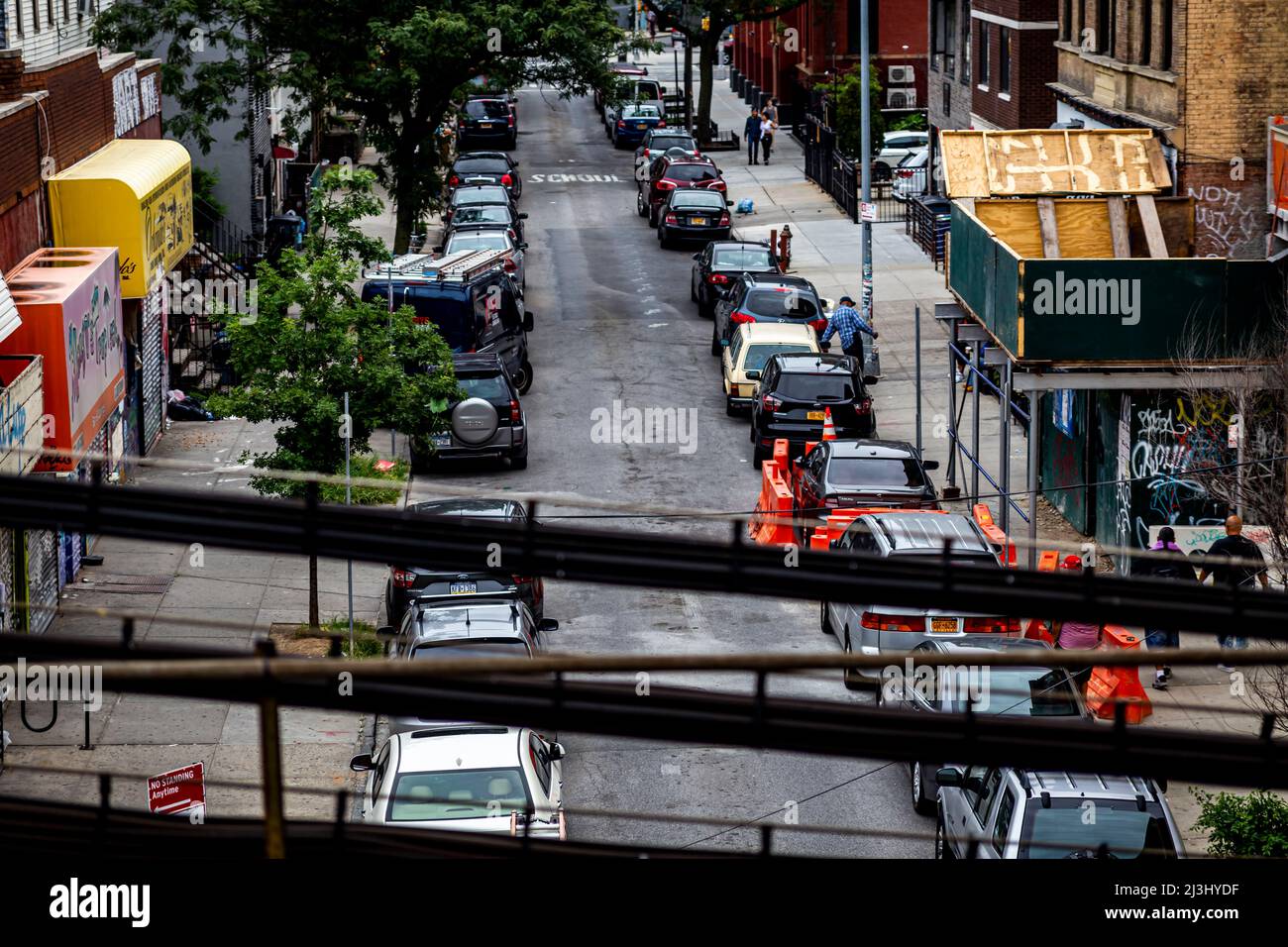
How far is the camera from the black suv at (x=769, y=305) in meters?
33.9

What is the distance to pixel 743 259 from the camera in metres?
39.0

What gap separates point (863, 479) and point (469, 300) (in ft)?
35.6

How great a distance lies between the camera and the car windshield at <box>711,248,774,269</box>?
38531 mm

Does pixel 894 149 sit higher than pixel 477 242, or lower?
higher

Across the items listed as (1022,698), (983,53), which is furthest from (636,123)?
(1022,698)

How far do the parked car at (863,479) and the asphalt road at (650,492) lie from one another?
4.67 ft

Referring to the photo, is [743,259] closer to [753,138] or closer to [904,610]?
[904,610]

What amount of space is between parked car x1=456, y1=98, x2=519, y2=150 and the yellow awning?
38551 millimetres

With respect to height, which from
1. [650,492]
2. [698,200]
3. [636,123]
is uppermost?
[636,123]

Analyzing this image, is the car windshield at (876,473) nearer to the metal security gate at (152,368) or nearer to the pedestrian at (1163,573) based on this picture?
the pedestrian at (1163,573)

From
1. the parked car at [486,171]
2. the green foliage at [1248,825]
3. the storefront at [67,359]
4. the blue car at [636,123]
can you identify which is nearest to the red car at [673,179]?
the parked car at [486,171]
